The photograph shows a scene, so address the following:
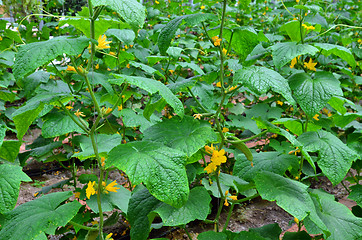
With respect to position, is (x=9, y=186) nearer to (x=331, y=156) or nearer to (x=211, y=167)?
(x=211, y=167)

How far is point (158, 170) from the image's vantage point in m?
0.77

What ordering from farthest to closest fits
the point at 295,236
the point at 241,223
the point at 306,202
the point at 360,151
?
the point at 241,223
the point at 360,151
the point at 295,236
the point at 306,202

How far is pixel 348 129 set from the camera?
2242mm

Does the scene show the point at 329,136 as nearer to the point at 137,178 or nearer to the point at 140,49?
the point at 137,178

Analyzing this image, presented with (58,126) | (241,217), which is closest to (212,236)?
(58,126)

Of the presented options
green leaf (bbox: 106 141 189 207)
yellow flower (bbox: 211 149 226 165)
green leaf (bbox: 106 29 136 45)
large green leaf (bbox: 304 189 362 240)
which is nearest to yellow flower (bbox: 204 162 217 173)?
yellow flower (bbox: 211 149 226 165)

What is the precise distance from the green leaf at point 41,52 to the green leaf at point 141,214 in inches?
20.7

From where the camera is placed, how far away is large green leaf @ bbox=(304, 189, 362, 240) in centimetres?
104

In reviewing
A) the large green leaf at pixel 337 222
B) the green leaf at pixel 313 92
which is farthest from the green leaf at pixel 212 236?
the green leaf at pixel 313 92

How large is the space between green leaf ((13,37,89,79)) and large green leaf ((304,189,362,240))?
35.9 inches

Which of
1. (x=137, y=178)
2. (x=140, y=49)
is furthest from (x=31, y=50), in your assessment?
(x=140, y=49)

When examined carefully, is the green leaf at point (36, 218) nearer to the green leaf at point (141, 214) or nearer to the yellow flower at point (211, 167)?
the green leaf at point (141, 214)

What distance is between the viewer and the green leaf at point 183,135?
0.91 meters

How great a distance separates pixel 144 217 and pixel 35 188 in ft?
5.46
